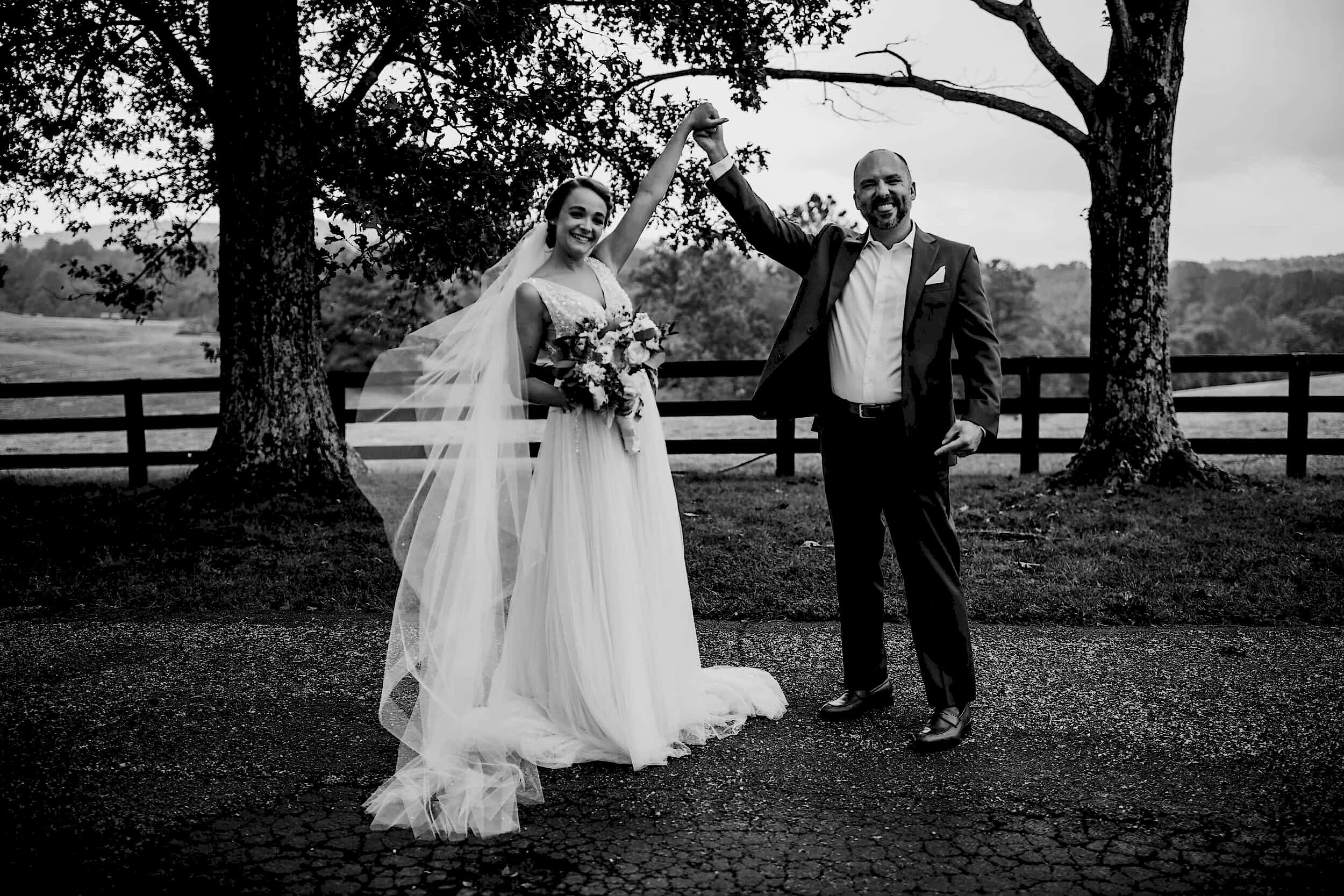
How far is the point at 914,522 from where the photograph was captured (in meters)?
4.35

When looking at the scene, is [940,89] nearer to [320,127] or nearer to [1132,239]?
[1132,239]

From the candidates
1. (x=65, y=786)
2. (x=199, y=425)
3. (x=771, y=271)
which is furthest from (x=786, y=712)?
(x=771, y=271)

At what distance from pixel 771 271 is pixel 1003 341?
52.3 ft

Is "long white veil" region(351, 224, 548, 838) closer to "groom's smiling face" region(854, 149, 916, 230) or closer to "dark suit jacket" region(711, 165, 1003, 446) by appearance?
"dark suit jacket" region(711, 165, 1003, 446)

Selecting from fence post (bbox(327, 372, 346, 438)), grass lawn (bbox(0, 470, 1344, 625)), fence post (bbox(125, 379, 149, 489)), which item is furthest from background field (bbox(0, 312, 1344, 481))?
fence post (bbox(327, 372, 346, 438))

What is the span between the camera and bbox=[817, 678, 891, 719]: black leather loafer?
456 centimetres

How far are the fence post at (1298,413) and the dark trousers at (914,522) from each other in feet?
28.8

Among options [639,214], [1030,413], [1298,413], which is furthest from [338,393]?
[1298,413]

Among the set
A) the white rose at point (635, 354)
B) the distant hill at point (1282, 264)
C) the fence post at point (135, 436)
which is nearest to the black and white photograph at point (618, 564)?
the white rose at point (635, 354)

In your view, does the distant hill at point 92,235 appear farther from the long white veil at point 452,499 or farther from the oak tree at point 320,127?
the long white veil at point 452,499

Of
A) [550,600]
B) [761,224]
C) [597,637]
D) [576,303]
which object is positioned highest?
[761,224]

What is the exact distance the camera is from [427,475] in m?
4.49

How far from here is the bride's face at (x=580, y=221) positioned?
178 inches

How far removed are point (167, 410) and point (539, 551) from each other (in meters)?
42.9
